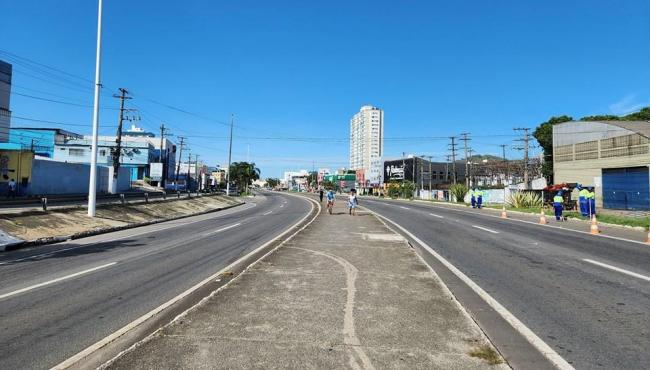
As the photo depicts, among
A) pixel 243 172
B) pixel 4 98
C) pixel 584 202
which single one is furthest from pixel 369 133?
pixel 584 202

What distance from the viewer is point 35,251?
13.2 metres

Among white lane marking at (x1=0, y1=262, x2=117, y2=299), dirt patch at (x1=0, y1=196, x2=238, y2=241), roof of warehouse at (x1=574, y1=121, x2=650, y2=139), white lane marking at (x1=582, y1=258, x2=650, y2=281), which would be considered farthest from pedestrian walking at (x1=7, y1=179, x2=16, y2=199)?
roof of warehouse at (x1=574, y1=121, x2=650, y2=139)

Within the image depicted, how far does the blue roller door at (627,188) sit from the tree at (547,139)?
27.8 meters

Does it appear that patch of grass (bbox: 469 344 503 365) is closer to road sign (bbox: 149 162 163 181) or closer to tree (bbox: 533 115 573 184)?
tree (bbox: 533 115 573 184)

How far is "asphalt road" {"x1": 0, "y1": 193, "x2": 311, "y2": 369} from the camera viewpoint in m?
4.79

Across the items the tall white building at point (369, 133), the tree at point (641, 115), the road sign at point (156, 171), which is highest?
the tall white building at point (369, 133)

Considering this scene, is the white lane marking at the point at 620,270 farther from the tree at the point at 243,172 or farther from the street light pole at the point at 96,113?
the tree at the point at 243,172

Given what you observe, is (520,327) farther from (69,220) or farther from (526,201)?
(526,201)

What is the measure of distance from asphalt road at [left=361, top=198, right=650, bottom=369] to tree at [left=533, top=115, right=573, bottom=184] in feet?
186

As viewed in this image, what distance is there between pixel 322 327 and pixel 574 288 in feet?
16.1

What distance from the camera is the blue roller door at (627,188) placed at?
33344 mm

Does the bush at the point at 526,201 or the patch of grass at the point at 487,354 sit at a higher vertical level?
the bush at the point at 526,201

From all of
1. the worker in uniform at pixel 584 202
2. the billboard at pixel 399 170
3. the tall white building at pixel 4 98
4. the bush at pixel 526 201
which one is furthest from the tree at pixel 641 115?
the tall white building at pixel 4 98

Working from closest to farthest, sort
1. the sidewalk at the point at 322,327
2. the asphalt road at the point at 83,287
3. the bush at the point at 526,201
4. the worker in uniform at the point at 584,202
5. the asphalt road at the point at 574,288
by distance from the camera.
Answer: the sidewalk at the point at 322,327
the asphalt road at the point at 574,288
the asphalt road at the point at 83,287
the worker in uniform at the point at 584,202
the bush at the point at 526,201
